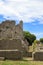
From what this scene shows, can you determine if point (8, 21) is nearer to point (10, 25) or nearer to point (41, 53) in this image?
point (10, 25)

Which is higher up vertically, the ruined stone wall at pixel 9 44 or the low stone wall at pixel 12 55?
the ruined stone wall at pixel 9 44

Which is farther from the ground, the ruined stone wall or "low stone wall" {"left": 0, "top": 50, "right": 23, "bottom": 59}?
the ruined stone wall

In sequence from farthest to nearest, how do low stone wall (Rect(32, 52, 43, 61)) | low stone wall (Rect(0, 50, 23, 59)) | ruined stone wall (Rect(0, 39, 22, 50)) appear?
Answer: ruined stone wall (Rect(0, 39, 22, 50)) → low stone wall (Rect(32, 52, 43, 61)) → low stone wall (Rect(0, 50, 23, 59))

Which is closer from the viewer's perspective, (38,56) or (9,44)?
(38,56)

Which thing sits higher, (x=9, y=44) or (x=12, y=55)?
(x=9, y=44)

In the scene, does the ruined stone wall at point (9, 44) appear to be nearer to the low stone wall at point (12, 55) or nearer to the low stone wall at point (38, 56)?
the low stone wall at point (12, 55)

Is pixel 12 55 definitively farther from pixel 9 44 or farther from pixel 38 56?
pixel 9 44

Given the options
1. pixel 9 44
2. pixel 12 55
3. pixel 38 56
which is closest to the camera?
pixel 12 55

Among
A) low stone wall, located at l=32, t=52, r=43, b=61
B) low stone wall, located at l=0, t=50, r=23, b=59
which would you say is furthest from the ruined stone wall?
low stone wall, located at l=32, t=52, r=43, b=61

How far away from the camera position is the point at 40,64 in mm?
12750

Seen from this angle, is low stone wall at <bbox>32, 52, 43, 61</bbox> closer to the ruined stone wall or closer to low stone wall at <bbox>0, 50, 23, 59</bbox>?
low stone wall at <bbox>0, 50, 23, 59</bbox>

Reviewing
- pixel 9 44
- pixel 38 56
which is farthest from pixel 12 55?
pixel 9 44

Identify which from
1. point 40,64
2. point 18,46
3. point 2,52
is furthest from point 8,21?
point 40,64

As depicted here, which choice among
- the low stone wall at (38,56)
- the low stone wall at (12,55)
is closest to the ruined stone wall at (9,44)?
the low stone wall at (12,55)
